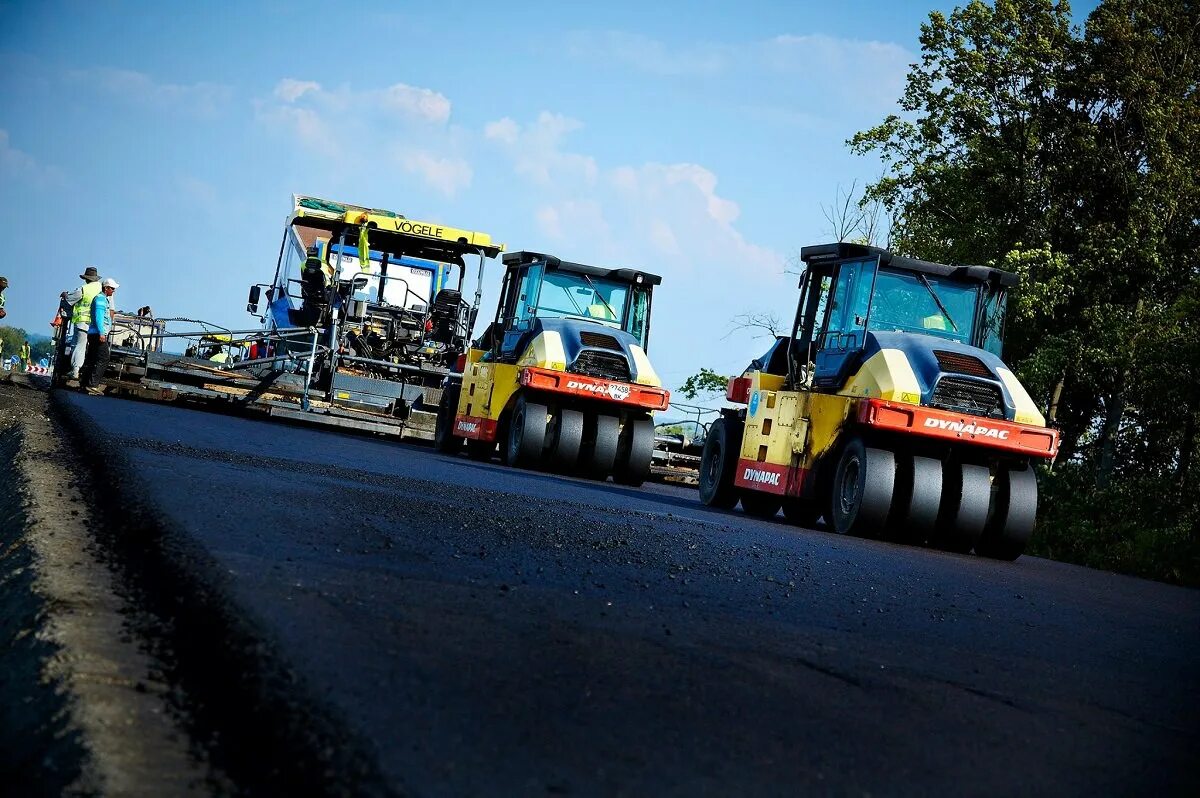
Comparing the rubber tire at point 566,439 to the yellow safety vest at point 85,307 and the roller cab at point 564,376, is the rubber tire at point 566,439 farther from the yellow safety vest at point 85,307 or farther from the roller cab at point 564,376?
the yellow safety vest at point 85,307

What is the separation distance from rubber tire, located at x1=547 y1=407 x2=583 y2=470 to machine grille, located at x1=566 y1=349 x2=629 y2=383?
485 mm

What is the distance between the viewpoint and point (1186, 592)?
10477 millimetres

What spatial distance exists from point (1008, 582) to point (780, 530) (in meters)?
2.36

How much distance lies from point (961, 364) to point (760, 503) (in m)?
3.30

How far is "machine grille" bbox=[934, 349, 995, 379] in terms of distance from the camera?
11.4 m

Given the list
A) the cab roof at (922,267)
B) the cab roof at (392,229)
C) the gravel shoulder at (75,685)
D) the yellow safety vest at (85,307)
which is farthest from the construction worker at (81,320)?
the gravel shoulder at (75,685)

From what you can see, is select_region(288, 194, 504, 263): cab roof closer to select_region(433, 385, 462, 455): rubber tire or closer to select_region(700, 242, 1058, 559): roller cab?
select_region(433, 385, 462, 455): rubber tire

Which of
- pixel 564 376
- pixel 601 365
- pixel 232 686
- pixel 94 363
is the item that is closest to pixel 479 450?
pixel 601 365

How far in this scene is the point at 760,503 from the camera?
Answer: 46.6 feet

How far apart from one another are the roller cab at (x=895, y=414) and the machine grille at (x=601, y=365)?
2.21 meters

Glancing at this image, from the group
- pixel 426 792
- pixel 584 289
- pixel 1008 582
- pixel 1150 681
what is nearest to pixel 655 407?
pixel 584 289

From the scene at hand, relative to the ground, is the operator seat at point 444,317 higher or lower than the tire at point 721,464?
higher

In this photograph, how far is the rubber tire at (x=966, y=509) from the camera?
35.8 feet

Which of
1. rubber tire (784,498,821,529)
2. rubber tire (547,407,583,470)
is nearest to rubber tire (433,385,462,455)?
rubber tire (547,407,583,470)
